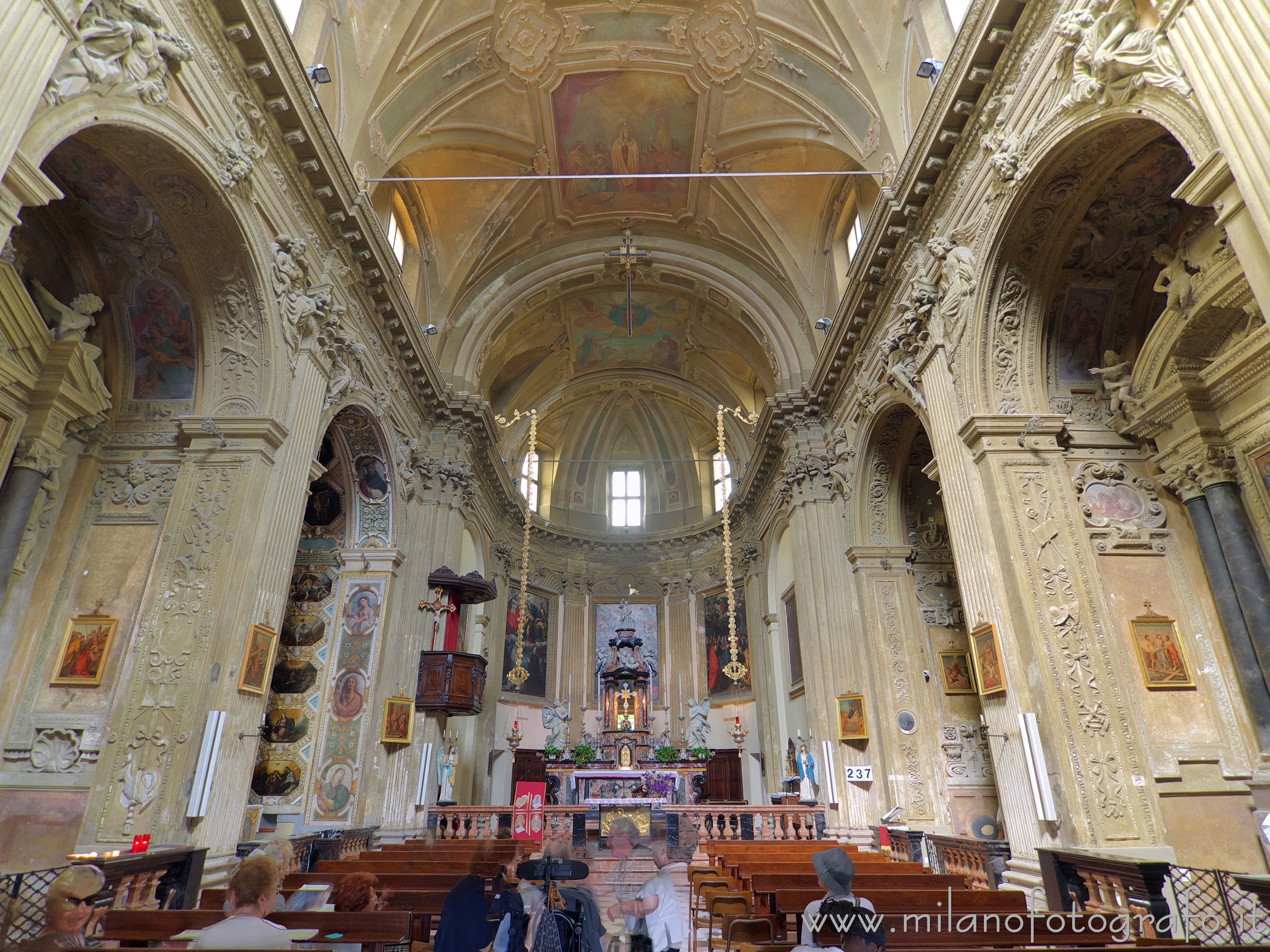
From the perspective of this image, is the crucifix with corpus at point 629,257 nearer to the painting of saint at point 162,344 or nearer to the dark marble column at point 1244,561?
the painting of saint at point 162,344

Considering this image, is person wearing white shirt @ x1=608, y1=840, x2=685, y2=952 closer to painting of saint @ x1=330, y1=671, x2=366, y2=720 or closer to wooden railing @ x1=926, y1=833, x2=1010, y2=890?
wooden railing @ x1=926, y1=833, x2=1010, y2=890

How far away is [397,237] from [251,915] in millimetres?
14180

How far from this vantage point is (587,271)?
19312 mm

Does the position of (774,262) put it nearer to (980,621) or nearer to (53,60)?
(980,621)

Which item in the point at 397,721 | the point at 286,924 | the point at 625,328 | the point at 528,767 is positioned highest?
the point at 625,328

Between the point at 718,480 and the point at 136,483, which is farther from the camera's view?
the point at 718,480

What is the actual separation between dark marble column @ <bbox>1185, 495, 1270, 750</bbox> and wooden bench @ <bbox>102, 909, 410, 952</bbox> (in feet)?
26.8

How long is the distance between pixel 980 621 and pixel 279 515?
27.7 ft

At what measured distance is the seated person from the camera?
3227 millimetres

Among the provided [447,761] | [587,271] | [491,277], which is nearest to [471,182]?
[491,277]

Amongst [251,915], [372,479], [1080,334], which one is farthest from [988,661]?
[372,479]

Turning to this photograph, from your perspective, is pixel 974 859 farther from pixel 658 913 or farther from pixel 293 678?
pixel 293 678

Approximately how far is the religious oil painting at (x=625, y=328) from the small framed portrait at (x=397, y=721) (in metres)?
11.9

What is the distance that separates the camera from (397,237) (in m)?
15.3
